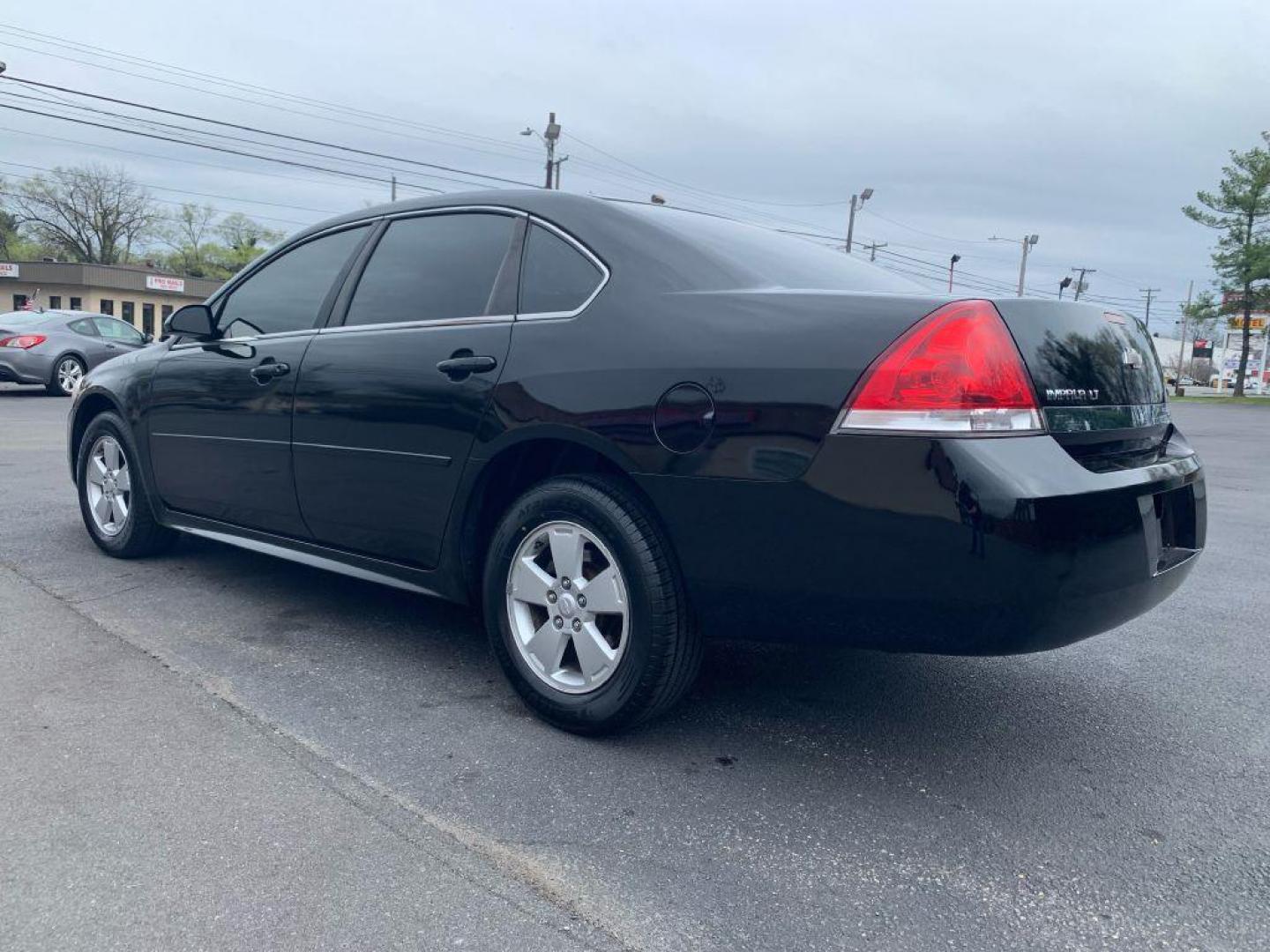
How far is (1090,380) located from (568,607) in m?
1.49

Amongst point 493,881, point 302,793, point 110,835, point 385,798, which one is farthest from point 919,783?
point 110,835

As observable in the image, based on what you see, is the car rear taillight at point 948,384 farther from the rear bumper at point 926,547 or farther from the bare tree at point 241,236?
the bare tree at point 241,236

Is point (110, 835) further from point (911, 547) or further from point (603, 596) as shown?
point (911, 547)

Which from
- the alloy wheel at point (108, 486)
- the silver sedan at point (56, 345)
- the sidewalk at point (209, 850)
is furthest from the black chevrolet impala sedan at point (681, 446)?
the silver sedan at point (56, 345)

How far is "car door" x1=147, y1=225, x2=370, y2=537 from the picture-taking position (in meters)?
3.81

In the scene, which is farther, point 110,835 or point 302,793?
point 302,793

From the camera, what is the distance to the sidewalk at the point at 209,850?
1982 mm

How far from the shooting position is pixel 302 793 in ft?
8.30

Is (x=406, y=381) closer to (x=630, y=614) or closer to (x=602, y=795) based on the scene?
(x=630, y=614)

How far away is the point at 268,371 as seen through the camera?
12.5 ft

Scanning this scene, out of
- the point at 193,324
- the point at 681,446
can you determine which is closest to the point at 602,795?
the point at 681,446

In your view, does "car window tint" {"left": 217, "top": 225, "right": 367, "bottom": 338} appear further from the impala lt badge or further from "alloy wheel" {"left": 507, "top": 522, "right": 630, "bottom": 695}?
the impala lt badge

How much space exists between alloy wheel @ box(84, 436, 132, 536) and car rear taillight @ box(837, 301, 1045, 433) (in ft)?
12.1

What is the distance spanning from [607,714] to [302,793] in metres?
0.79
